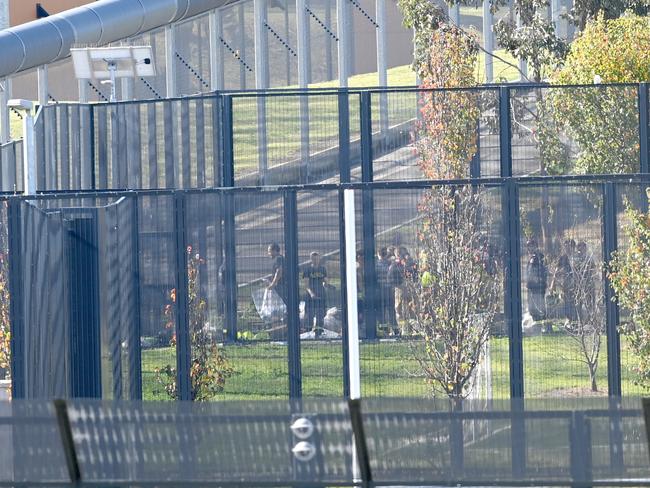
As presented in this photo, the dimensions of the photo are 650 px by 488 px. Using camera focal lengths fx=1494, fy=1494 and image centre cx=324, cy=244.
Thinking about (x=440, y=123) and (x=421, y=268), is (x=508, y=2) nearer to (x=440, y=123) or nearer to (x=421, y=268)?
(x=440, y=123)

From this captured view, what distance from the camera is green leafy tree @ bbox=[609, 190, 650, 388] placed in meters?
10.7

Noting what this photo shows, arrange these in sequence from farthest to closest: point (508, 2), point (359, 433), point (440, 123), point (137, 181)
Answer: point (508, 2)
point (440, 123)
point (137, 181)
point (359, 433)

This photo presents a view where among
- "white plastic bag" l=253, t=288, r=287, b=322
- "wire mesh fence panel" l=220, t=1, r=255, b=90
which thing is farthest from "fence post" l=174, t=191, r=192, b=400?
"wire mesh fence panel" l=220, t=1, r=255, b=90

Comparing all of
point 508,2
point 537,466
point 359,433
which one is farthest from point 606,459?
point 508,2

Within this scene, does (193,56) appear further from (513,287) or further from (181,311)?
(513,287)

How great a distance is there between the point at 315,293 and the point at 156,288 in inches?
45.9

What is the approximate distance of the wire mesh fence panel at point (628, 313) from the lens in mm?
10648

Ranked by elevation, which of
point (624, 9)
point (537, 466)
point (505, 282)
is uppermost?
point (624, 9)

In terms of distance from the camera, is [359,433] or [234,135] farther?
[234,135]

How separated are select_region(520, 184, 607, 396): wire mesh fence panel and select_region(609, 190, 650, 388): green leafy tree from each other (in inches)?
7.4

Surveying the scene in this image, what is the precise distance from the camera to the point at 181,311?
10.7m

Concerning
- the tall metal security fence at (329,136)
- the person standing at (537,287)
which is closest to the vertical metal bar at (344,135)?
the tall metal security fence at (329,136)

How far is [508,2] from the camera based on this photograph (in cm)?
3119

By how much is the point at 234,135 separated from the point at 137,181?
1.38 metres
